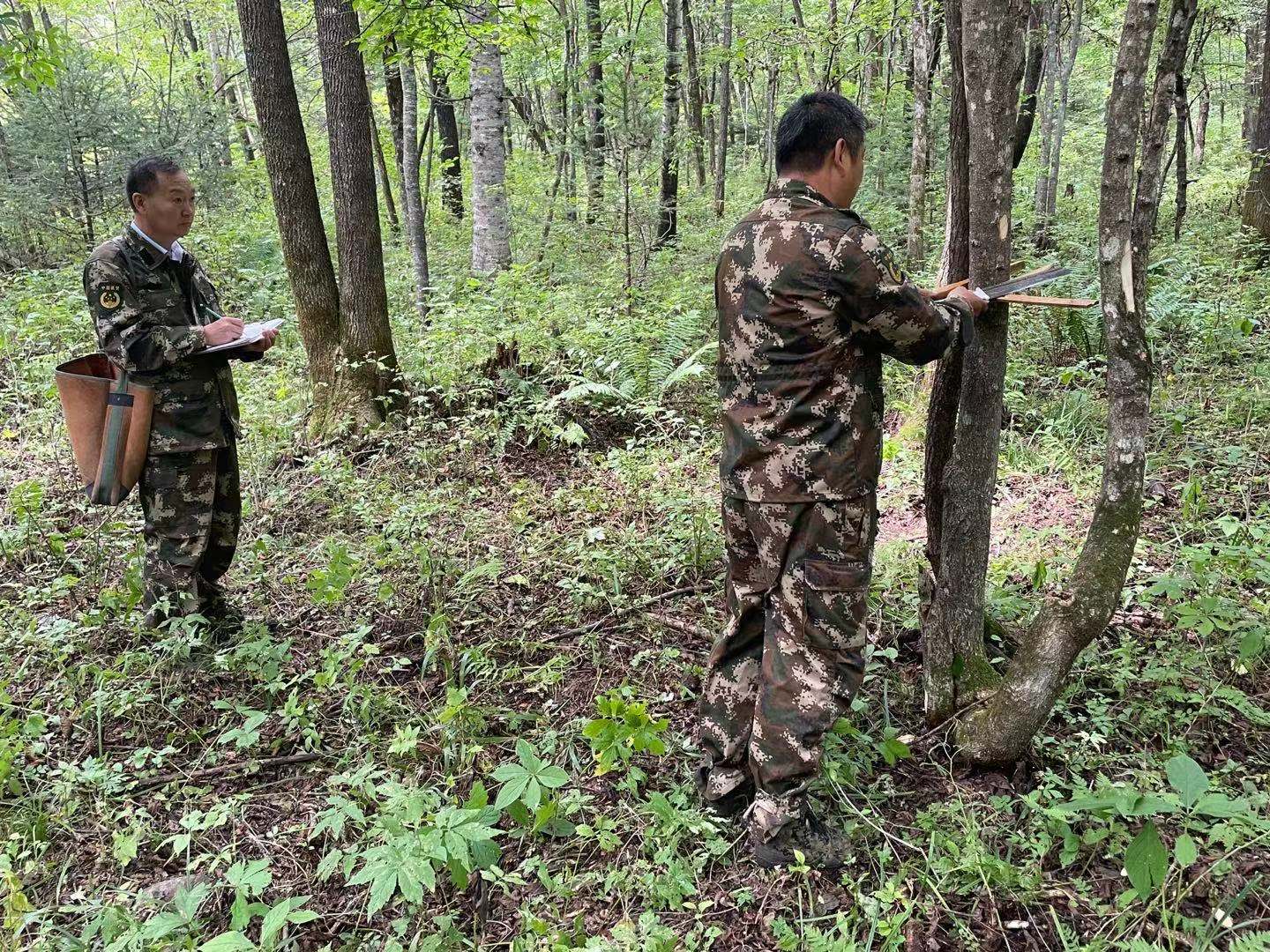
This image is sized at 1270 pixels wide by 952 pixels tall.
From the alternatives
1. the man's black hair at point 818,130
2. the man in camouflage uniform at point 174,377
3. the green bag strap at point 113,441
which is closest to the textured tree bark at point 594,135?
the man in camouflage uniform at point 174,377

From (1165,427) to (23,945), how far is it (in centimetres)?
658

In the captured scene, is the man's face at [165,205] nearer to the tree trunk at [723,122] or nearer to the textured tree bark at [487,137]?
the textured tree bark at [487,137]

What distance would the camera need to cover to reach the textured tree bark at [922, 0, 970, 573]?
2.96 m

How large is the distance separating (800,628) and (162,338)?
3310 mm

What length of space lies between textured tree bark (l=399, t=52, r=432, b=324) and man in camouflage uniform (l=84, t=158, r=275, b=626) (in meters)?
4.96

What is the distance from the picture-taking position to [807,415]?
8.92 ft

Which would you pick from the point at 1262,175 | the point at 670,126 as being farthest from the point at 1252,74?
the point at 670,126

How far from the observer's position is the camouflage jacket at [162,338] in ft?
12.7

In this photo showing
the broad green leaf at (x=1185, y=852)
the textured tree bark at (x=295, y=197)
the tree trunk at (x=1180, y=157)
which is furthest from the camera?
the tree trunk at (x=1180, y=157)

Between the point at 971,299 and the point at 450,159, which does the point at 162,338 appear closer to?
the point at 971,299

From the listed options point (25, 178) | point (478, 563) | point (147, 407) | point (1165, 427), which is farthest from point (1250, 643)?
point (25, 178)

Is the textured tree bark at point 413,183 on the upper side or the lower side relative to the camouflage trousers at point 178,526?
upper

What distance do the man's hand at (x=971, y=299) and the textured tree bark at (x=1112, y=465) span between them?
38cm

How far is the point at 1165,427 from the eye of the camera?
551 cm
